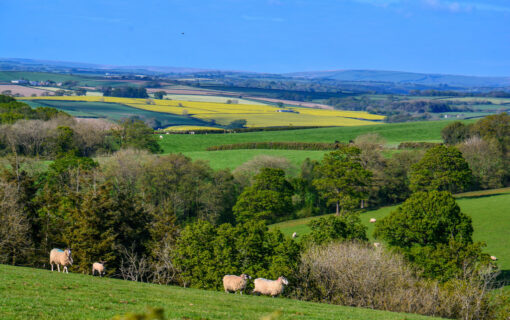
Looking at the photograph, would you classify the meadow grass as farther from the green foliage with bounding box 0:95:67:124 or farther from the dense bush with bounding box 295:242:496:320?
the dense bush with bounding box 295:242:496:320

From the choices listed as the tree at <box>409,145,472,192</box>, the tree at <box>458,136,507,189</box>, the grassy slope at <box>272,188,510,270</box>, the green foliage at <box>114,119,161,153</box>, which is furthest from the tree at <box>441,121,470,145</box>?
the green foliage at <box>114,119,161,153</box>

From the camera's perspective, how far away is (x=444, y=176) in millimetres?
84000

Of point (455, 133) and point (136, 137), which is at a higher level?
point (455, 133)

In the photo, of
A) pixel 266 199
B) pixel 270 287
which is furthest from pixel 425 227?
pixel 266 199

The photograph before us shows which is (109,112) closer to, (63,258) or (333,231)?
(333,231)

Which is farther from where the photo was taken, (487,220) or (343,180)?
(343,180)

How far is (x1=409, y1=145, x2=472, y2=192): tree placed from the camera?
83.8m

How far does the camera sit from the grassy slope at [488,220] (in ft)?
192

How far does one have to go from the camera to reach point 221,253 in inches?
1626

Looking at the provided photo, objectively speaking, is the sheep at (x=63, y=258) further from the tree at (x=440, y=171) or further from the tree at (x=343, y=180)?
the tree at (x=440, y=171)

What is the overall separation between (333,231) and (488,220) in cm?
3276

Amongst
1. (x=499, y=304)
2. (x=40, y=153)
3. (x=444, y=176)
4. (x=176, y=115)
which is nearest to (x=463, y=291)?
(x=499, y=304)

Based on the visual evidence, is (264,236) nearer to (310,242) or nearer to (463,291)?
(310,242)

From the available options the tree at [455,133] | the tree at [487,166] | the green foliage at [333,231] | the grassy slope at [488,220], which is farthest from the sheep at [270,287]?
the tree at [455,133]
